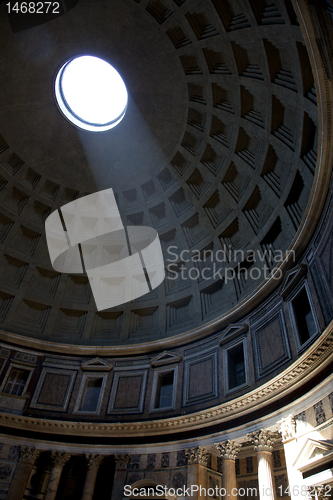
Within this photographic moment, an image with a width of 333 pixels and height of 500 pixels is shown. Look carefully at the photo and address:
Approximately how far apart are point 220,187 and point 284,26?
938 cm

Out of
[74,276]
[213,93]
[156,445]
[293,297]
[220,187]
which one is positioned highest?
[213,93]

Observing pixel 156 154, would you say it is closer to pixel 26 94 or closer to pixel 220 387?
pixel 26 94

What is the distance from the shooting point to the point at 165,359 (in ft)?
66.7

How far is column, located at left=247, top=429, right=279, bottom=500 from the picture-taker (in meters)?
12.5

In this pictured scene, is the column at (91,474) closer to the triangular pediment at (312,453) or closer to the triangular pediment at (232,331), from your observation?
the triangular pediment at (232,331)

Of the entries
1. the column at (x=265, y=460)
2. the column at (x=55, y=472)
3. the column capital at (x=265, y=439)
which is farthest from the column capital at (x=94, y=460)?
the column capital at (x=265, y=439)

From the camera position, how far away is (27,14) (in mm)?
20109

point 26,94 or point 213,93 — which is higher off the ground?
point 26,94

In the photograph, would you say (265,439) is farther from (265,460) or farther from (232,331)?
(232,331)

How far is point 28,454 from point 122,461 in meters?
4.82

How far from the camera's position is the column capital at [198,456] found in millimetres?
15352

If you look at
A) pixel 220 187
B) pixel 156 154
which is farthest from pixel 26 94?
pixel 220 187

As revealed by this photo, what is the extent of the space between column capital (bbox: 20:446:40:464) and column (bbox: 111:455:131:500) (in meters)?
4.15

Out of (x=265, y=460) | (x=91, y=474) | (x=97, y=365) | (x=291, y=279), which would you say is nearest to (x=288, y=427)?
(x=265, y=460)
